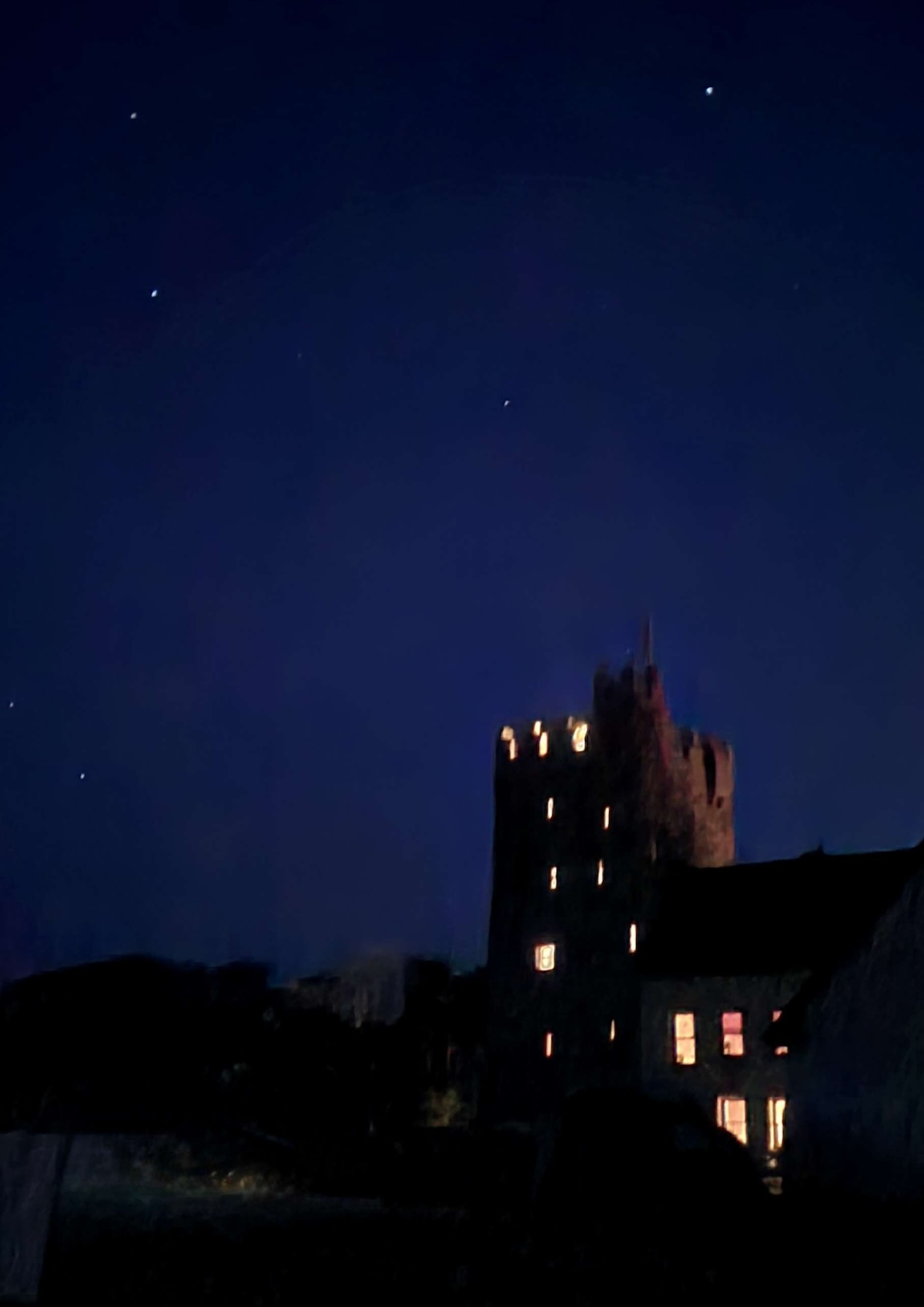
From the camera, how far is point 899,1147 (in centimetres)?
2634

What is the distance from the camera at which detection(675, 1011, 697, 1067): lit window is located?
51.5m

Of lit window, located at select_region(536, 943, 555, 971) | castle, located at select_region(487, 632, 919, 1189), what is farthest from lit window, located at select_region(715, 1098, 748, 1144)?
lit window, located at select_region(536, 943, 555, 971)

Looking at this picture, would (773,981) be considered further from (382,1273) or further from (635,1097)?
(382,1273)

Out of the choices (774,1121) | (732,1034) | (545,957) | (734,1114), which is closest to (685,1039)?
(732,1034)

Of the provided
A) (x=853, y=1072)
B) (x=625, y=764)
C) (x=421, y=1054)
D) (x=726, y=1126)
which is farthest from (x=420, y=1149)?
(x=421, y=1054)

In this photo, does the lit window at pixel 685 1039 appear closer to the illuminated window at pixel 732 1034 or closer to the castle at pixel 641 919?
the castle at pixel 641 919

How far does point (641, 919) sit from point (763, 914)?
1038cm

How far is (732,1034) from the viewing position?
5019cm

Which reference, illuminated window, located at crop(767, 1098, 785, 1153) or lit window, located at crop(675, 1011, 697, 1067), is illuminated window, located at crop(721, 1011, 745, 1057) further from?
illuminated window, located at crop(767, 1098, 785, 1153)

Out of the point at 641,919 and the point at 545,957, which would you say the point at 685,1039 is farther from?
the point at 545,957

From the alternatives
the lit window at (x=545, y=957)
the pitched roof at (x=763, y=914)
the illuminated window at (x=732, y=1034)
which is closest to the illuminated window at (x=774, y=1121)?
the illuminated window at (x=732, y=1034)

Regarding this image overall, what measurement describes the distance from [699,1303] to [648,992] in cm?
3448

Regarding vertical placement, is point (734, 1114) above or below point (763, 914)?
below

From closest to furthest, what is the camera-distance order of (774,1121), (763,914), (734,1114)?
Result: (774,1121) → (734,1114) → (763,914)
